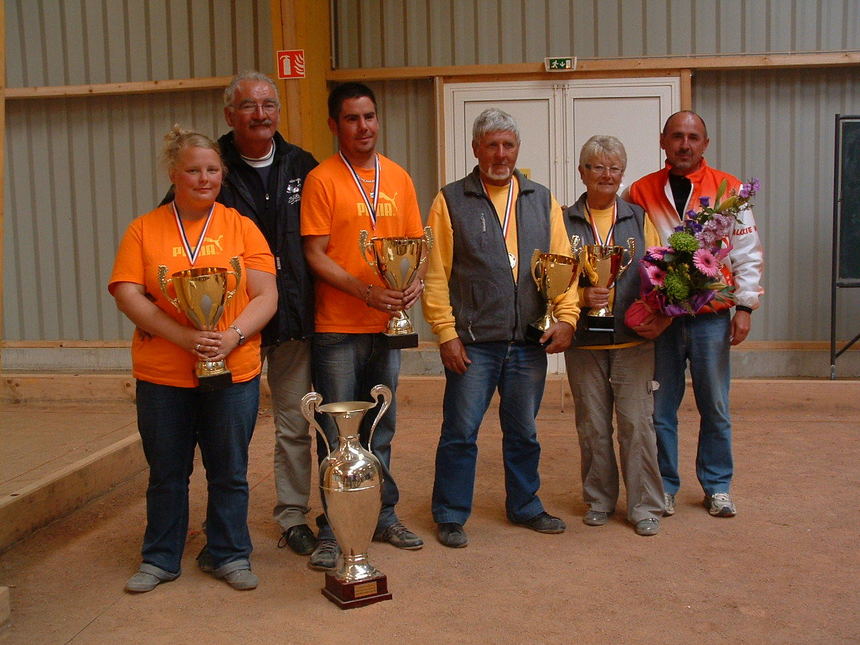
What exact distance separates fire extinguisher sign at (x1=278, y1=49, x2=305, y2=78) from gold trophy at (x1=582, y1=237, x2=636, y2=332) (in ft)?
10.8

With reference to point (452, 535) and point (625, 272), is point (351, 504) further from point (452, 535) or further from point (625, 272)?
point (625, 272)

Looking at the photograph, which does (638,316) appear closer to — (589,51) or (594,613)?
(594,613)

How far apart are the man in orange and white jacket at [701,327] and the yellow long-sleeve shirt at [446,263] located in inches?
20.1

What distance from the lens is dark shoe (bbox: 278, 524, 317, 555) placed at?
3.35 metres

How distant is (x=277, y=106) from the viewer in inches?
126

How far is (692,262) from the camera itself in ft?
11.1

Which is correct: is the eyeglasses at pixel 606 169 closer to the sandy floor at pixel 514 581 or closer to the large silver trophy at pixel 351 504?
the large silver trophy at pixel 351 504

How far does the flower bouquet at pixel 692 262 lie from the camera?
3.35 metres

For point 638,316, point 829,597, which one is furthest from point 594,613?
point 638,316

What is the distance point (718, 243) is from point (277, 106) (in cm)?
171

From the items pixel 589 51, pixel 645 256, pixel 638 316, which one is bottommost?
pixel 638 316

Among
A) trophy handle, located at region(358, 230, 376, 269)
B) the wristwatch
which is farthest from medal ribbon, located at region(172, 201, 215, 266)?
trophy handle, located at region(358, 230, 376, 269)

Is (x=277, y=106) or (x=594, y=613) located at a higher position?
(x=277, y=106)

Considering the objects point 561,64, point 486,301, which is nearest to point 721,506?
point 486,301
